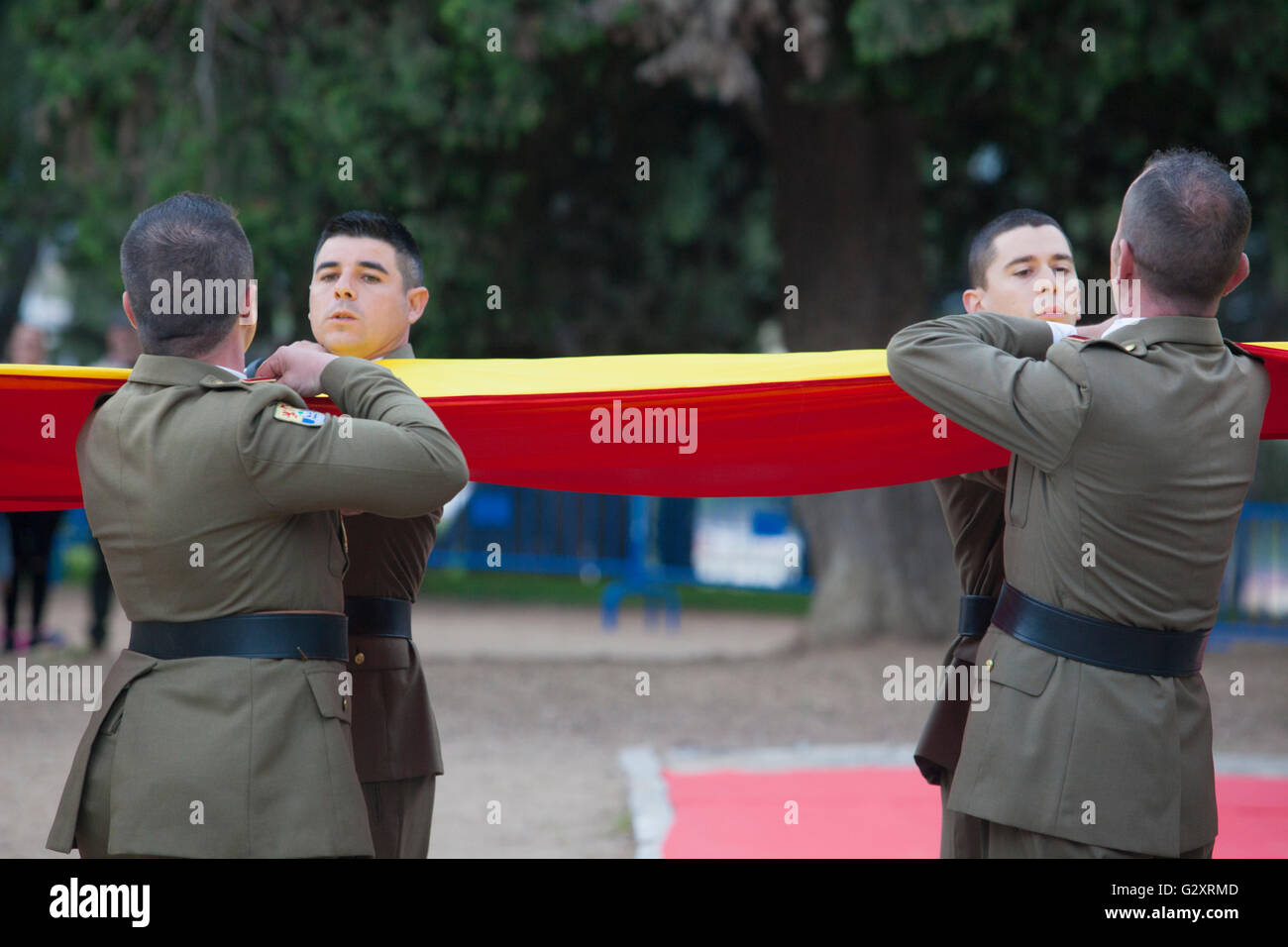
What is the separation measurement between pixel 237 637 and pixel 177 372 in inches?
19.2

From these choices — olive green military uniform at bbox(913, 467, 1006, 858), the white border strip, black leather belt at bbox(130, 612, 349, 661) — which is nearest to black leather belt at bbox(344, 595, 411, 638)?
black leather belt at bbox(130, 612, 349, 661)

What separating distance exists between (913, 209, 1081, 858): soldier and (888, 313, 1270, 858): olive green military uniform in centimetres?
69

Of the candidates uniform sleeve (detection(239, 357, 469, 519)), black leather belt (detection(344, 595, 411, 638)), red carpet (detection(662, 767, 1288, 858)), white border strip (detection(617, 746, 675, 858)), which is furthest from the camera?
white border strip (detection(617, 746, 675, 858))

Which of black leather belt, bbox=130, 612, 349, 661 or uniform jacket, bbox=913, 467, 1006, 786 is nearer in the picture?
black leather belt, bbox=130, 612, 349, 661

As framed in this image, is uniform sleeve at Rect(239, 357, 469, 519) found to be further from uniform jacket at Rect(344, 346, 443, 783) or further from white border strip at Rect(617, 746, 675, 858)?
white border strip at Rect(617, 746, 675, 858)

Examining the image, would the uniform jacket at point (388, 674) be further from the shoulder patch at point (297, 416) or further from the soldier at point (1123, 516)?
the soldier at point (1123, 516)

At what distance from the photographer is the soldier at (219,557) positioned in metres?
2.33

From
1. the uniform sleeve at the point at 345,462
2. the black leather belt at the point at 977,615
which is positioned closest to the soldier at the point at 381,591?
the uniform sleeve at the point at 345,462

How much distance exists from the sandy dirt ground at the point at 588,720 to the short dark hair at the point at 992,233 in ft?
9.36

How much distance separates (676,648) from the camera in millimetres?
11727

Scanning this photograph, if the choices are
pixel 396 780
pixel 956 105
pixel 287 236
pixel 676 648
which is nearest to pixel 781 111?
pixel 956 105

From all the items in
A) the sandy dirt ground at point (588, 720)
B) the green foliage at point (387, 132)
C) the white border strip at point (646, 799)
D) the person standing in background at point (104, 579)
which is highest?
the green foliage at point (387, 132)

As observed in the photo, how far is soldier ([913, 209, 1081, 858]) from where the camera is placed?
3213 mm

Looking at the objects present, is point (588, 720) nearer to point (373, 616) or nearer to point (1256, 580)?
point (373, 616)
